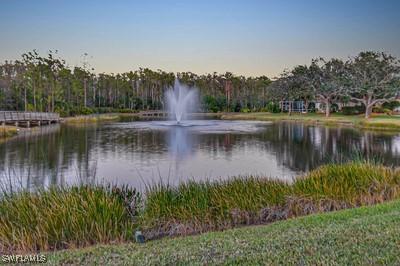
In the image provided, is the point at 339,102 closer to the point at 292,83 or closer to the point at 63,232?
the point at 292,83

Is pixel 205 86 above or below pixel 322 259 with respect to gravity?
above

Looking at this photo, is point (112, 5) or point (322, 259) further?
point (112, 5)

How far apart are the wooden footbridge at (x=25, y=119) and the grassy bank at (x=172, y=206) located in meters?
32.4

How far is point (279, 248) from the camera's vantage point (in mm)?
4891

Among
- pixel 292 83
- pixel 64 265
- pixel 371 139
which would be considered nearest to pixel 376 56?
pixel 292 83

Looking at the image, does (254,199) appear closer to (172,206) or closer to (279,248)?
(172,206)

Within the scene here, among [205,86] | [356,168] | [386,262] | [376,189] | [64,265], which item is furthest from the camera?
[205,86]

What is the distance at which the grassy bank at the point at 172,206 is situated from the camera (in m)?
6.70

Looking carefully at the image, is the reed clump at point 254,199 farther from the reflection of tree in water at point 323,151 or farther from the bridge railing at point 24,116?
the bridge railing at point 24,116

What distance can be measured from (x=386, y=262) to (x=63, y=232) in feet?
Answer: 16.0

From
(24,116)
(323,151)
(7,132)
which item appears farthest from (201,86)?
(323,151)

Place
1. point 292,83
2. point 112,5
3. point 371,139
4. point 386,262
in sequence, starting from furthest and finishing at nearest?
1. point 292,83
2. point 371,139
3. point 112,5
4. point 386,262

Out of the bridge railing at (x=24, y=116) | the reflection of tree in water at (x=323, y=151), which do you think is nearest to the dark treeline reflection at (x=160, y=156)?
the reflection of tree in water at (x=323, y=151)

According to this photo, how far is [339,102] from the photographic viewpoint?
6350cm
